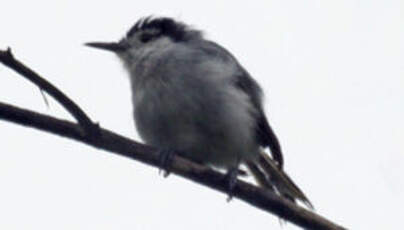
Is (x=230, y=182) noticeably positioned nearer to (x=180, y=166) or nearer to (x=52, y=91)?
(x=180, y=166)

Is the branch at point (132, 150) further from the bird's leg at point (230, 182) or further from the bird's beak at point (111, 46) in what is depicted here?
the bird's beak at point (111, 46)

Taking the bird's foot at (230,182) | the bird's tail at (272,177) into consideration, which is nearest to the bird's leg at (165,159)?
the bird's foot at (230,182)

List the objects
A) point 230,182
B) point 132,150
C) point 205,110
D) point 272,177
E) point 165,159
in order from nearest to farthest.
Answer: point 132,150 → point 230,182 → point 165,159 → point 205,110 → point 272,177

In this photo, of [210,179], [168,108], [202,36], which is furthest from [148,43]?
[210,179]

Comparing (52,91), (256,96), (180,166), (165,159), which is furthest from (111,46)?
(52,91)

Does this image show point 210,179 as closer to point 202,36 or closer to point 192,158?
point 192,158

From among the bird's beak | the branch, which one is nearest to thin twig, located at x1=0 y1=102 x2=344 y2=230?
the branch

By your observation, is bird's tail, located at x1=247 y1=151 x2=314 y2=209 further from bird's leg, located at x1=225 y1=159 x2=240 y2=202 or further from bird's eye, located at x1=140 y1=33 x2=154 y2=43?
bird's eye, located at x1=140 y1=33 x2=154 y2=43
